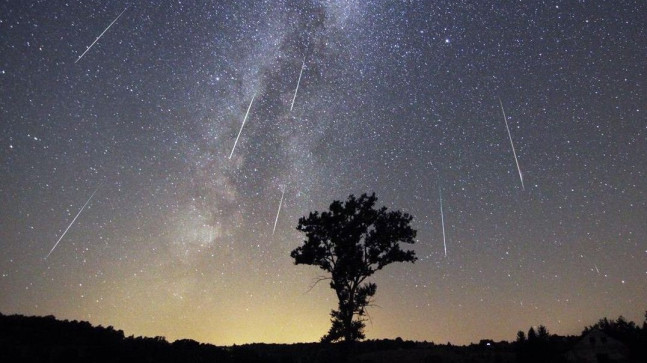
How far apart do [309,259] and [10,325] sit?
16.8 meters

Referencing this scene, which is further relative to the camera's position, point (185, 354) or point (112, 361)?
point (185, 354)

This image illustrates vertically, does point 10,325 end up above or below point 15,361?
above

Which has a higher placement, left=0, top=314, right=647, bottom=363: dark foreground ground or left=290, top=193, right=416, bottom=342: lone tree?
left=290, top=193, right=416, bottom=342: lone tree

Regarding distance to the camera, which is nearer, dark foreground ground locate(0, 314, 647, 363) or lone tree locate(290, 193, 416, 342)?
dark foreground ground locate(0, 314, 647, 363)

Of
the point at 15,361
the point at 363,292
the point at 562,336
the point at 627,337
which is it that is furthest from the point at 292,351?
the point at 562,336

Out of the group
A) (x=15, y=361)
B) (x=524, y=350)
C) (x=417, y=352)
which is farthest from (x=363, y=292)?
(x=15, y=361)

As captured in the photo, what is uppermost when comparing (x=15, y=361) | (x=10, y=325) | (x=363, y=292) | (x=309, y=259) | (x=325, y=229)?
(x=325, y=229)

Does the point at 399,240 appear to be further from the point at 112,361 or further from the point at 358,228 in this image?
the point at 112,361

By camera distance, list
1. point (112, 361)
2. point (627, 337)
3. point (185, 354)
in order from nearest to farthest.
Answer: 1. point (112, 361)
2. point (185, 354)
3. point (627, 337)

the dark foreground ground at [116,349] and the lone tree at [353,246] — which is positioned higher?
the lone tree at [353,246]

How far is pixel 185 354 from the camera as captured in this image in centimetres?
2056

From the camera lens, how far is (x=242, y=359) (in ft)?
66.2

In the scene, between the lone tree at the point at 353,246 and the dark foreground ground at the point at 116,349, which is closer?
the dark foreground ground at the point at 116,349

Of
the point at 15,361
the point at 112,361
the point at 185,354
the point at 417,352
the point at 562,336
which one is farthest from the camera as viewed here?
the point at 562,336
